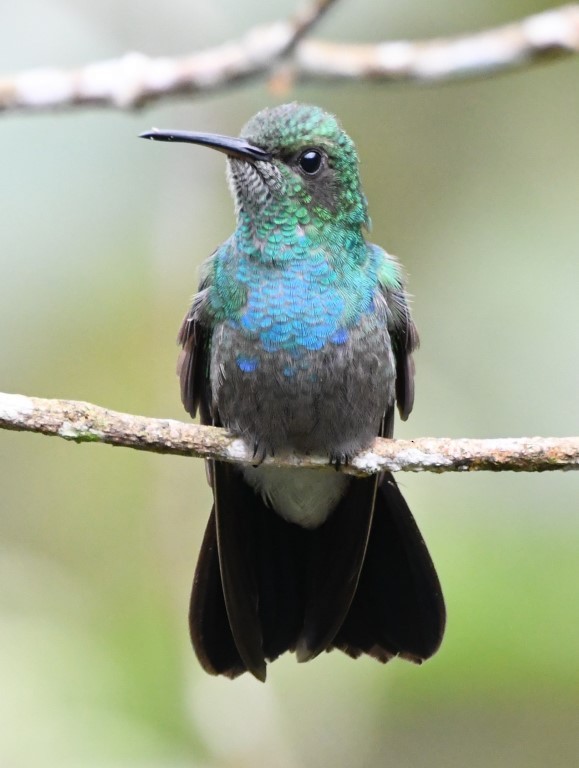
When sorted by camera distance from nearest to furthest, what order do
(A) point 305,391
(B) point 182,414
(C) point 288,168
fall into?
(A) point 305,391 → (C) point 288,168 → (B) point 182,414

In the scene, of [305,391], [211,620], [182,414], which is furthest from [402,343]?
[182,414]

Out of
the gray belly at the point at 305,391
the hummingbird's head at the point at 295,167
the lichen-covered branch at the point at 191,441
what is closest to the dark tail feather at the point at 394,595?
the gray belly at the point at 305,391

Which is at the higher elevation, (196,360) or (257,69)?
(257,69)

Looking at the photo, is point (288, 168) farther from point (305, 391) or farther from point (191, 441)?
point (191, 441)

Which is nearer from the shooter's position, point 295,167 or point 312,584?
point 295,167

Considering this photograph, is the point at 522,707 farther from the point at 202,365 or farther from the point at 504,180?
the point at 504,180
